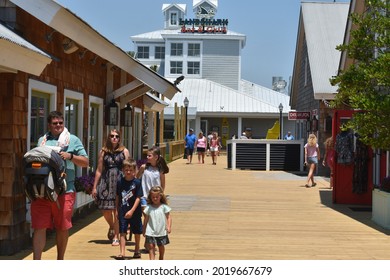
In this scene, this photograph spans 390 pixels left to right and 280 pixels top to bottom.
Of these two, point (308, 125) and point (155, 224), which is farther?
point (308, 125)

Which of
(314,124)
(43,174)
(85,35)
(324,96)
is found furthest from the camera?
(314,124)

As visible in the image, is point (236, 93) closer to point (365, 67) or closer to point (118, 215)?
point (365, 67)

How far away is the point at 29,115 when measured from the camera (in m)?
8.55

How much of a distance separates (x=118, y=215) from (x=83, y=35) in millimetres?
2716

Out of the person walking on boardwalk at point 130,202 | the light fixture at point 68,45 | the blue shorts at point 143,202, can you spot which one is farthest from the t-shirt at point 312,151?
the person walking on boardwalk at point 130,202

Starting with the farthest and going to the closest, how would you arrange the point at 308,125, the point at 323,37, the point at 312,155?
the point at 308,125, the point at 323,37, the point at 312,155

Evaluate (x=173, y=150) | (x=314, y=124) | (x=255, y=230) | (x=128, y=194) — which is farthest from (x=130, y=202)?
(x=173, y=150)

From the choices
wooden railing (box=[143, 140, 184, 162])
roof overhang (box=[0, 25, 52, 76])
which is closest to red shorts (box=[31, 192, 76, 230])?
roof overhang (box=[0, 25, 52, 76])

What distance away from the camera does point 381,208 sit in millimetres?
11266

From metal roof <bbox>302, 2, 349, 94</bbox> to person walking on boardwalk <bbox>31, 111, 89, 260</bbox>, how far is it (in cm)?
1645

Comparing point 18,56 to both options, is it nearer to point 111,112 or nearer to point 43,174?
point 43,174

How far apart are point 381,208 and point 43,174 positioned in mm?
6614

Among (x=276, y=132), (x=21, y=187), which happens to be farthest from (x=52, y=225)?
(x=276, y=132)

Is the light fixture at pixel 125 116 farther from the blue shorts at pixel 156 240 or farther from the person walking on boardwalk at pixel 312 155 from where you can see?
the blue shorts at pixel 156 240
